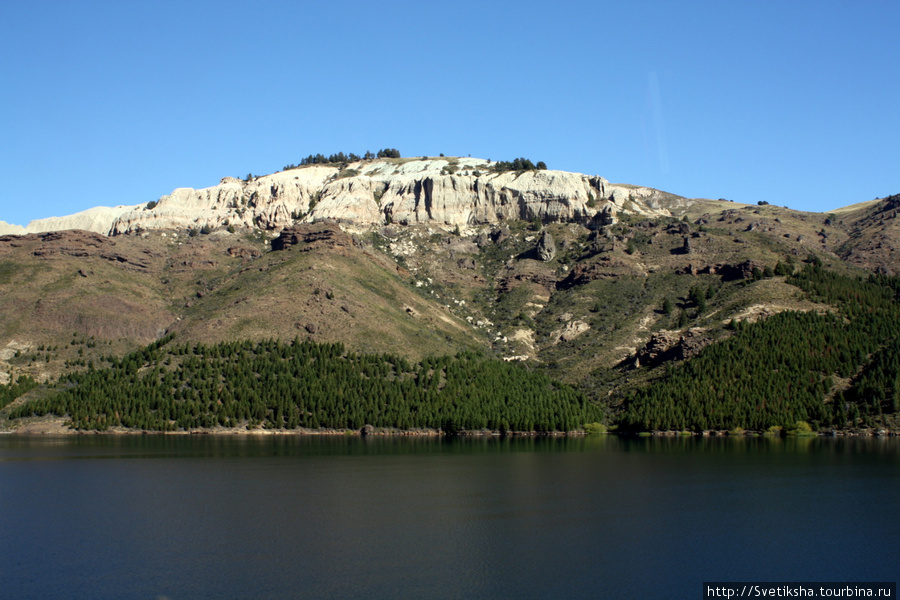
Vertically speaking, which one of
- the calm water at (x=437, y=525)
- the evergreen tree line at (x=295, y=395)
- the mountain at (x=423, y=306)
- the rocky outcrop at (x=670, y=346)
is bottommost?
the calm water at (x=437, y=525)

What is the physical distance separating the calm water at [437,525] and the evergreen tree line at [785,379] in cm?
3582

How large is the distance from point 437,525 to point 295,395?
291ft

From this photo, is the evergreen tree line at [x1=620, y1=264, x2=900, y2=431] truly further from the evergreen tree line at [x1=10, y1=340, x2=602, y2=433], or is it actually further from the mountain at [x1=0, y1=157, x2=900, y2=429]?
the evergreen tree line at [x1=10, y1=340, x2=602, y2=433]

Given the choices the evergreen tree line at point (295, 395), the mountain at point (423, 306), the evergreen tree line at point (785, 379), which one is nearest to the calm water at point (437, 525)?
the evergreen tree line at point (785, 379)

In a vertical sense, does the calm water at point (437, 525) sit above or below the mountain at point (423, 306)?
below

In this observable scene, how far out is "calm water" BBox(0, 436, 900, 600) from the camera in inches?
1542

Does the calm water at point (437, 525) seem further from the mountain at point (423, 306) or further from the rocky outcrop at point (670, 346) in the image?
the mountain at point (423, 306)

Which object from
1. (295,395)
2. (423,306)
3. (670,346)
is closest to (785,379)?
(670,346)

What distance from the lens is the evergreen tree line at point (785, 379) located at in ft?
402

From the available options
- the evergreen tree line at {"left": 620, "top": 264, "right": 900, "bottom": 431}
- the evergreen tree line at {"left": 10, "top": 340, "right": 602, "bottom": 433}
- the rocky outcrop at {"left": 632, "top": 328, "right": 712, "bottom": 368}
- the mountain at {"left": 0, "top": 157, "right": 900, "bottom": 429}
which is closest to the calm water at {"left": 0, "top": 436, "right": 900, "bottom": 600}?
the evergreen tree line at {"left": 620, "top": 264, "right": 900, "bottom": 431}

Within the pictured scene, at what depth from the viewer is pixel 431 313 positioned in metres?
178

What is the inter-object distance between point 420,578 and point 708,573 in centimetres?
1556

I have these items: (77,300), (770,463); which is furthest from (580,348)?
(77,300)

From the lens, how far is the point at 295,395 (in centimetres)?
13538
